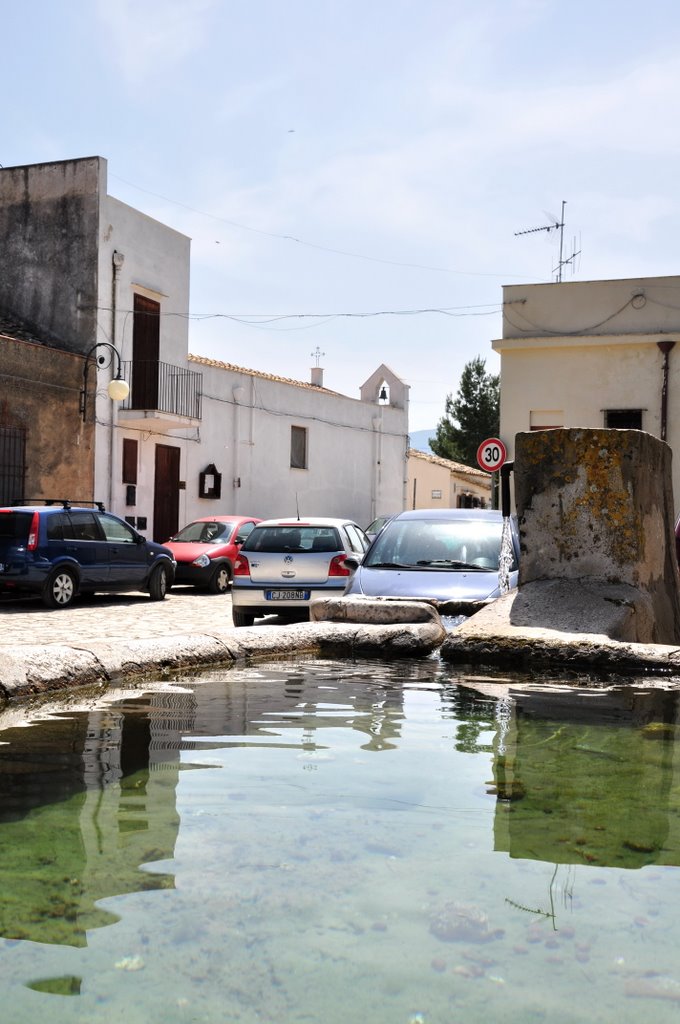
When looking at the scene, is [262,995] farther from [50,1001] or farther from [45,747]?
[45,747]

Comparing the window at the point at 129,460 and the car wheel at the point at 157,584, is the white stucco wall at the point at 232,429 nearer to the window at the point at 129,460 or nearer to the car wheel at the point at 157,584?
the window at the point at 129,460

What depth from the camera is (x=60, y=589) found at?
15266 mm

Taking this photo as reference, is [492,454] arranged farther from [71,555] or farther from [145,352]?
[145,352]

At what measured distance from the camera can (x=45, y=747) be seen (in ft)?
14.9

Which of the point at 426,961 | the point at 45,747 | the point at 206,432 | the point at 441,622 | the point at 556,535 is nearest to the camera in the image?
the point at 426,961

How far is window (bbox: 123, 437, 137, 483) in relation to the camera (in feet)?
78.5

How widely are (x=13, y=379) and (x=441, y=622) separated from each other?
1423 centimetres

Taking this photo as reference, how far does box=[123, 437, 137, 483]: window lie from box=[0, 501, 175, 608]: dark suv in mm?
6581

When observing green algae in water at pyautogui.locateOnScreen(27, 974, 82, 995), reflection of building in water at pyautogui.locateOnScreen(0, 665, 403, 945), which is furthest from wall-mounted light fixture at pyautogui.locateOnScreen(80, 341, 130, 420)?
green algae in water at pyautogui.locateOnScreen(27, 974, 82, 995)

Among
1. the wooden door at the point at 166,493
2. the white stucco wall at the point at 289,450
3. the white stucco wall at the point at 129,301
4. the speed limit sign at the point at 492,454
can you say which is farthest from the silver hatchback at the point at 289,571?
the white stucco wall at the point at 289,450

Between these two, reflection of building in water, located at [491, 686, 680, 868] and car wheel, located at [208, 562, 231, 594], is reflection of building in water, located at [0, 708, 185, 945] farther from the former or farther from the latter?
car wheel, located at [208, 562, 231, 594]

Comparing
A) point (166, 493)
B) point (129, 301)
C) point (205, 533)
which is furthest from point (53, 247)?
point (205, 533)

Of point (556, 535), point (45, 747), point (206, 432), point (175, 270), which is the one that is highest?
point (175, 270)

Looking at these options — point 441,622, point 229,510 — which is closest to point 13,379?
point 229,510
